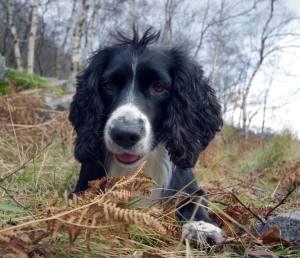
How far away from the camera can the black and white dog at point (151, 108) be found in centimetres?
300

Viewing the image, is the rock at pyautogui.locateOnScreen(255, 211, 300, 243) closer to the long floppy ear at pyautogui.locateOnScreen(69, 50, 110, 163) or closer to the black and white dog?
the black and white dog

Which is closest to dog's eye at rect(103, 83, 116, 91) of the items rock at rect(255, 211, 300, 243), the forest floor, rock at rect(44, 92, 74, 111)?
the forest floor

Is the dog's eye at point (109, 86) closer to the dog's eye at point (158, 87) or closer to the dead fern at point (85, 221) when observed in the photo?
the dog's eye at point (158, 87)

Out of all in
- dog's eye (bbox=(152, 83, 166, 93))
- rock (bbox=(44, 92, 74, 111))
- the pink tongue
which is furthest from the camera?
rock (bbox=(44, 92, 74, 111))

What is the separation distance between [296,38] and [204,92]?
54.6 ft

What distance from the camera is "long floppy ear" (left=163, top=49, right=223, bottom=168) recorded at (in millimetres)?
3078

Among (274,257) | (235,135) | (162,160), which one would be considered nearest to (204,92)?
(162,160)

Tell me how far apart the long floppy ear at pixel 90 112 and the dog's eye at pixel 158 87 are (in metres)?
0.44

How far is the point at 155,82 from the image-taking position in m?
3.07

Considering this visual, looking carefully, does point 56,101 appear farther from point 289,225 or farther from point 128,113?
point 289,225

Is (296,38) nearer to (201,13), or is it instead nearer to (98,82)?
(201,13)

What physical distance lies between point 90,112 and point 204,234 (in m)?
1.36

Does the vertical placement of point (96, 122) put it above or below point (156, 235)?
above

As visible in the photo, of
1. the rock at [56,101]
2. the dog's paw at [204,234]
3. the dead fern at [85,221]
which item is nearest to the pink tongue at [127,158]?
the dog's paw at [204,234]
